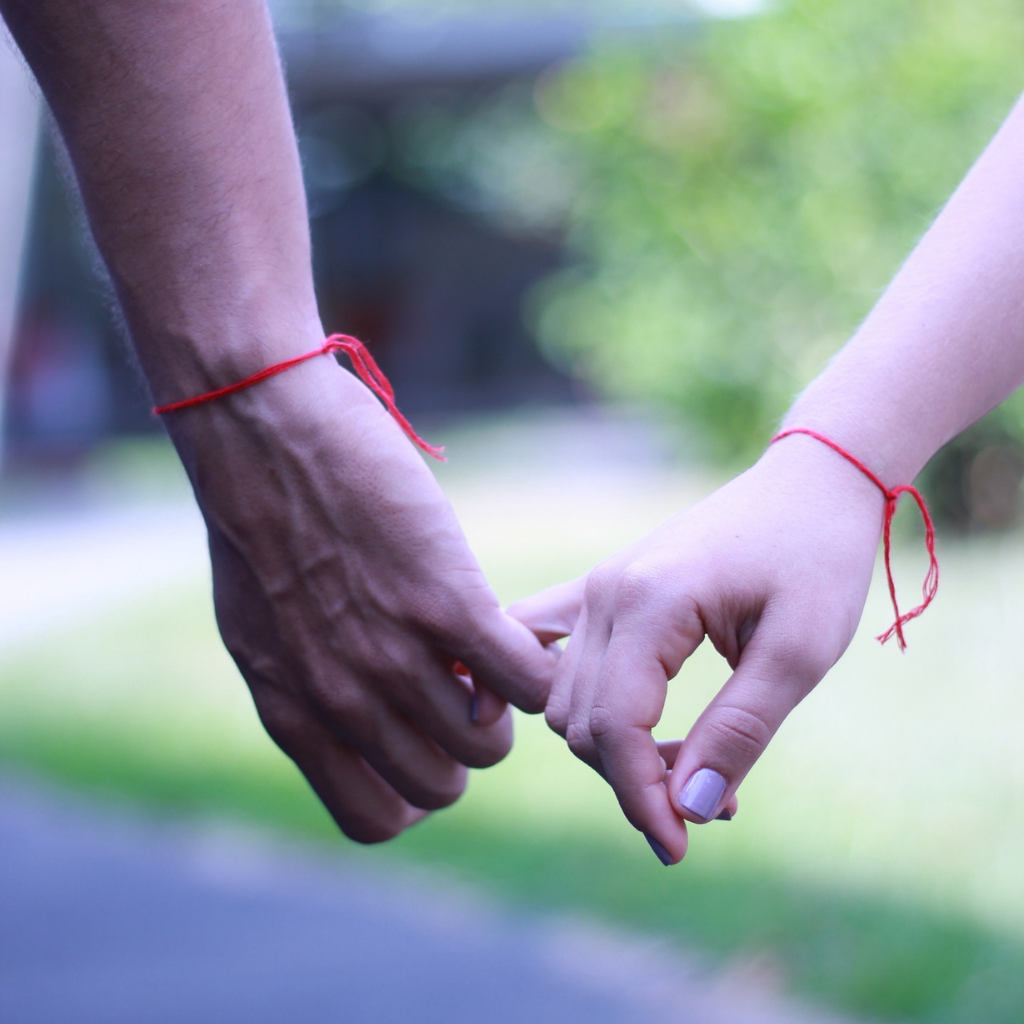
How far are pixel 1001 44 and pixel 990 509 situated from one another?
259 centimetres

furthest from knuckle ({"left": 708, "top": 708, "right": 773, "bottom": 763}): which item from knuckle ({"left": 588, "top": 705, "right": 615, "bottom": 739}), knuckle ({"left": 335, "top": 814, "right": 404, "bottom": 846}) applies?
knuckle ({"left": 335, "top": 814, "right": 404, "bottom": 846})

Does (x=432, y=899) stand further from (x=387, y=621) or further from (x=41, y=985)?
(x=387, y=621)

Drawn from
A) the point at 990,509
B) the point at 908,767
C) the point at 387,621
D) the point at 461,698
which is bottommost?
the point at 990,509

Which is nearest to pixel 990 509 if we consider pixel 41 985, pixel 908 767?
pixel 908 767

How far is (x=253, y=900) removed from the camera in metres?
3.75

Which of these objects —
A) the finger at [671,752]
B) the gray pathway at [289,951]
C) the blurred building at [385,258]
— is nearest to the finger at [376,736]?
the finger at [671,752]

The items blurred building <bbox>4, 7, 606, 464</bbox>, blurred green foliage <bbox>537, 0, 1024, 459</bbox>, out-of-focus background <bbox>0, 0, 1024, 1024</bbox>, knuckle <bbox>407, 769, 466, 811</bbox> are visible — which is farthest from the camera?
Result: blurred building <bbox>4, 7, 606, 464</bbox>

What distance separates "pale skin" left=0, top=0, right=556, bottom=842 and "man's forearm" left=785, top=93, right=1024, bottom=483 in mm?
508

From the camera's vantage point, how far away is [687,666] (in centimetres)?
538

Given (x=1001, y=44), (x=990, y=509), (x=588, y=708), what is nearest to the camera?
(x=588, y=708)

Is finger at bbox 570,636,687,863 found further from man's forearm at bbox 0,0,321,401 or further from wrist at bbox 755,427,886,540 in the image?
man's forearm at bbox 0,0,321,401

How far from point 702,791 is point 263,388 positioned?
0.76 metres

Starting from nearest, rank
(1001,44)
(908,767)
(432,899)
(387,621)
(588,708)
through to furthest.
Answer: (588,708), (387,621), (432,899), (908,767), (1001,44)

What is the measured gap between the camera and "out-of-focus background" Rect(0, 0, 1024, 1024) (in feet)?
10.5
